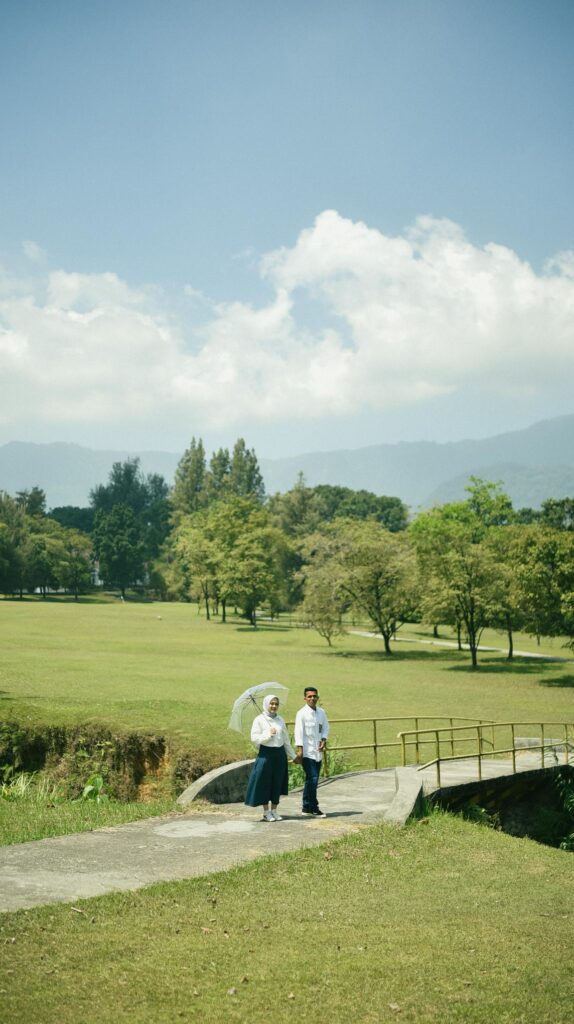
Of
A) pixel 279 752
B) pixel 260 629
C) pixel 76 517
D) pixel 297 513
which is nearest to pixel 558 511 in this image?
pixel 297 513

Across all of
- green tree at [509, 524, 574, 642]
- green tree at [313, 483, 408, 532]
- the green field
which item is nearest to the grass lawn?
green tree at [509, 524, 574, 642]

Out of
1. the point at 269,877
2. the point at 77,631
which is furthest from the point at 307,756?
the point at 77,631

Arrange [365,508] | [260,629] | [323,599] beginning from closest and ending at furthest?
[323,599] < [260,629] < [365,508]

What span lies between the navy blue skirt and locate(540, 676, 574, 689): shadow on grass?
33.1 meters

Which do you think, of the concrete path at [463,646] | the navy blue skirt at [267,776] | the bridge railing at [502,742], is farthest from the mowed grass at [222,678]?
the navy blue skirt at [267,776]

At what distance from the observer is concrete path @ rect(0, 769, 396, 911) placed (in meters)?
10.6

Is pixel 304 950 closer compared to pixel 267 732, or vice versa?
pixel 304 950

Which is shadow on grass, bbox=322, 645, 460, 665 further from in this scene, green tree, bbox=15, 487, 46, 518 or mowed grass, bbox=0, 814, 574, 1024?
green tree, bbox=15, 487, 46, 518

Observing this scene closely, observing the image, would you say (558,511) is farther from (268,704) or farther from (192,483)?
(268,704)

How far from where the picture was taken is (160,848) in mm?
12531

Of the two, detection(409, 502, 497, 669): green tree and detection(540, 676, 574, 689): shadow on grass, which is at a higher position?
detection(409, 502, 497, 669): green tree

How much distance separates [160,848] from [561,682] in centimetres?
3774

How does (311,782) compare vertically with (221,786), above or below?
above

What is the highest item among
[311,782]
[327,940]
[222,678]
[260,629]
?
[311,782]
